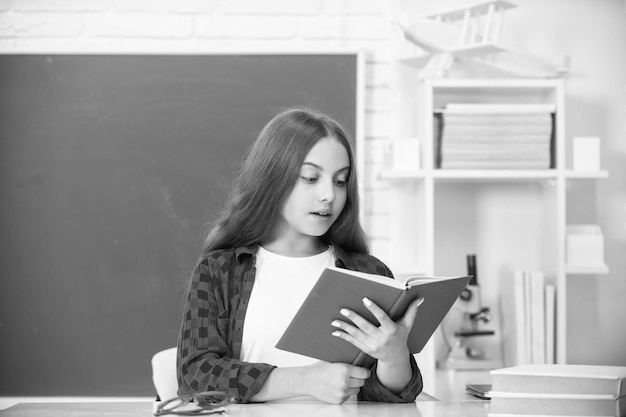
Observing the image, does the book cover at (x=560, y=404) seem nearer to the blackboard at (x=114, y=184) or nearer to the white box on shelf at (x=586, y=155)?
the white box on shelf at (x=586, y=155)

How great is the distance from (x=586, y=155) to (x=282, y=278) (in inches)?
50.3

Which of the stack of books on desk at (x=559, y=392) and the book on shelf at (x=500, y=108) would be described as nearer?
the stack of books on desk at (x=559, y=392)

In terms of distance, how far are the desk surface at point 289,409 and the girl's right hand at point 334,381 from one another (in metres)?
0.02

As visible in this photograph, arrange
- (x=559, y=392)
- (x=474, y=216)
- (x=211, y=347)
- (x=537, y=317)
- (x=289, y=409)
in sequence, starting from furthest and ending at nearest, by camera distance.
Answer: (x=474, y=216)
(x=537, y=317)
(x=211, y=347)
(x=289, y=409)
(x=559, y=392)

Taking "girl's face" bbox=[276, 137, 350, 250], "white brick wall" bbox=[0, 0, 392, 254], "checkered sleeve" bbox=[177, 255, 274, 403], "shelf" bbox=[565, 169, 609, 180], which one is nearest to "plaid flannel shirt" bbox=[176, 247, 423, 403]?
"checkered sleeve" bbox=[177, 255, 274, 403]

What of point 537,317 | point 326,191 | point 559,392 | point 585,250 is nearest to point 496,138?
point 585,250

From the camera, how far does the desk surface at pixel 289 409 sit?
124cm

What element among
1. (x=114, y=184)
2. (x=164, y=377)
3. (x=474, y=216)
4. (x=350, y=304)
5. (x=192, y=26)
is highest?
(x=192, y=26)

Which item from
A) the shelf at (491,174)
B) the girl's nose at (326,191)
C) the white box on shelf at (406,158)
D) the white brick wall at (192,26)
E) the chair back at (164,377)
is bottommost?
the chair back at (164,377)

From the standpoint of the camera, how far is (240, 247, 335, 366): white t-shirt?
1567 mm

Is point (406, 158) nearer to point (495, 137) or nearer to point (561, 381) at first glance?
point (495, 137)

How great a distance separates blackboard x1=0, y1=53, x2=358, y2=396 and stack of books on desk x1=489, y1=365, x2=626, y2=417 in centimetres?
156

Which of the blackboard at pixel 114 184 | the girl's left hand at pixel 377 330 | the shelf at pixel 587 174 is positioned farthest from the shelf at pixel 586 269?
the girl's left hand at pixel 377 330

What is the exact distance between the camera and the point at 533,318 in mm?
2396
